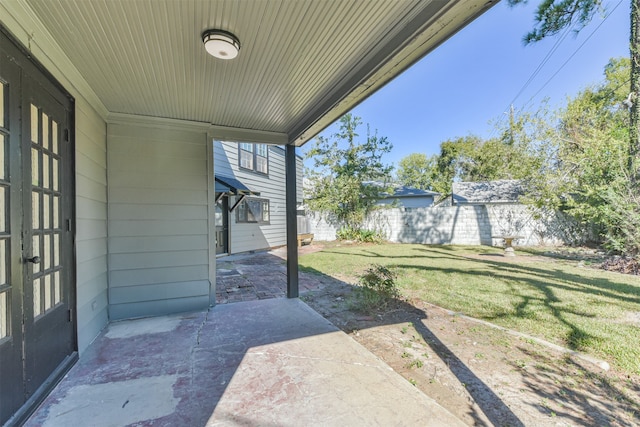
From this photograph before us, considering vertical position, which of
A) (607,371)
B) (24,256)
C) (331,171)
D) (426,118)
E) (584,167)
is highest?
(426,118)

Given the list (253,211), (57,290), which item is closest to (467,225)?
(253,211)

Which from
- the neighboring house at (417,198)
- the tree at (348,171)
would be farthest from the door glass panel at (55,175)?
the neighboring house at (417,198)

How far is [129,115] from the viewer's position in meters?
3.26

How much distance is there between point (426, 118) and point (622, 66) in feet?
28.1

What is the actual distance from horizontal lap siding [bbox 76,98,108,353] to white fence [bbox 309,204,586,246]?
942 cm

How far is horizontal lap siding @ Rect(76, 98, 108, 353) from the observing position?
2443 mm

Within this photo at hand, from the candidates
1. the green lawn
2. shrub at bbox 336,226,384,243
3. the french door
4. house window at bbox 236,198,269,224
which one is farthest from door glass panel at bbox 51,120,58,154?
shrub at bbox 336,226,384,243

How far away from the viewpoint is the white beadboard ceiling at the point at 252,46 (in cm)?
160

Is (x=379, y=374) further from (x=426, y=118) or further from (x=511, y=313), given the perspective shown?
(x=426, y=118)

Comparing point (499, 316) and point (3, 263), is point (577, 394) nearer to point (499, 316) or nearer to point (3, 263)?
point (499, 316)

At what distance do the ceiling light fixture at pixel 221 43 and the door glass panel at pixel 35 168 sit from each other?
133 centimetres

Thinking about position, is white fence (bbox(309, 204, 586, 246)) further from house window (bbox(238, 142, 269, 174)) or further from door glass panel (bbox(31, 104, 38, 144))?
door glass panel (bbox(31, 104, 38, 144))

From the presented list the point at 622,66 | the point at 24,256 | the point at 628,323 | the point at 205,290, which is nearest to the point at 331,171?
the point at 205,290

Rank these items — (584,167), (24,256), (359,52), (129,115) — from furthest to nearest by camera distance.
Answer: (584,167)
(129,115)
(359,52)
(24,256)
